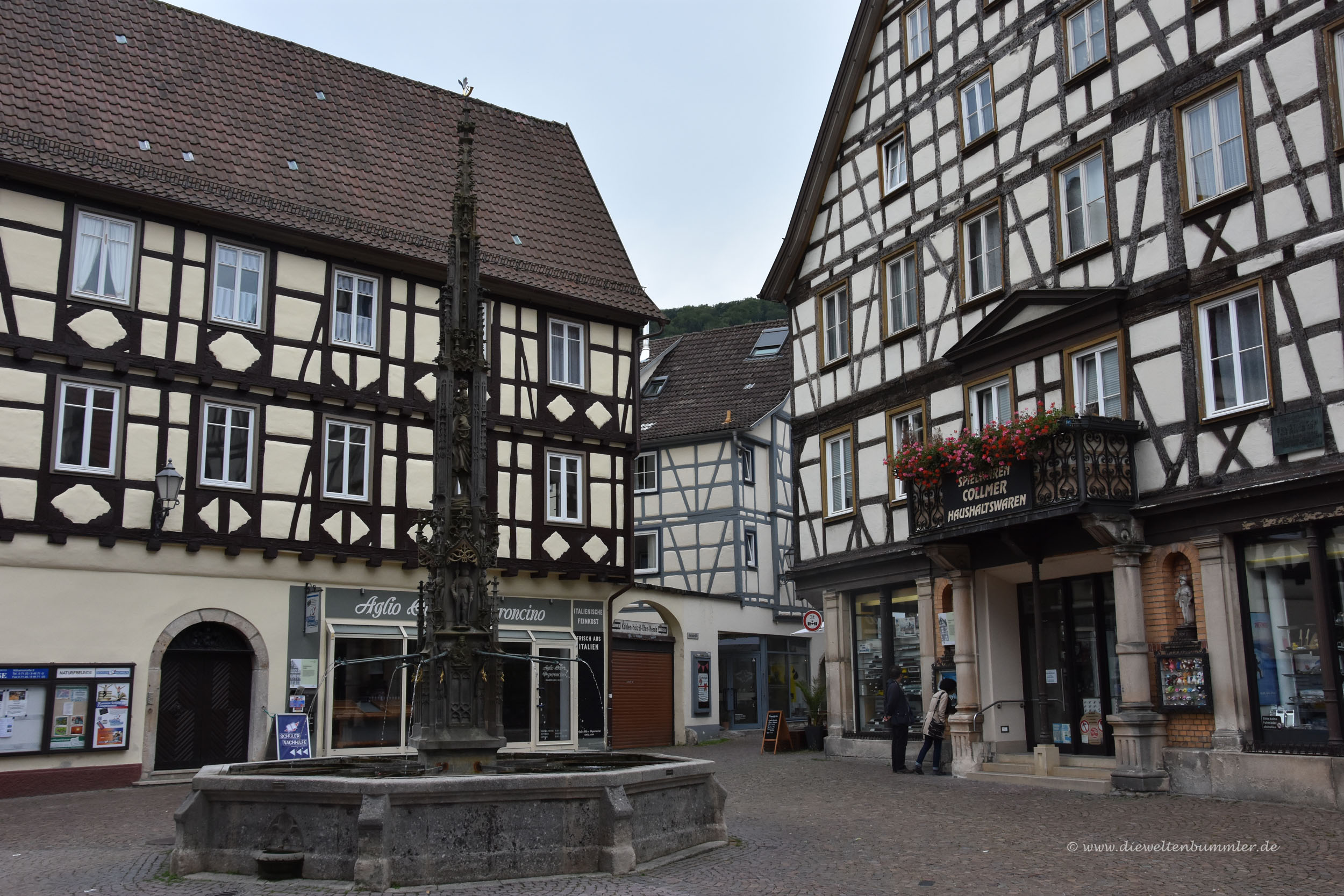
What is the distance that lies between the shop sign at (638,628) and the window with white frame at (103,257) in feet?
43.2

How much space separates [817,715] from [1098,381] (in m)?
11.8

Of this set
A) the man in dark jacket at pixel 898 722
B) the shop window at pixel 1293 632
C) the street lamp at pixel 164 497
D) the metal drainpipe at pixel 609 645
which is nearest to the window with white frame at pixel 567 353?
the metal drainpipe at pixel 609 645

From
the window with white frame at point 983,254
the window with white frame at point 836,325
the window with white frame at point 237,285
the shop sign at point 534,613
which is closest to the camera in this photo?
the window with white frame at point 983,254

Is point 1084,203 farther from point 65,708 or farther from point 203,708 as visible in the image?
point 65,708

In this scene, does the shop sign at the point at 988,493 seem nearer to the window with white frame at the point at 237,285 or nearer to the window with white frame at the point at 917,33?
the window with white frame at the point at 917,33

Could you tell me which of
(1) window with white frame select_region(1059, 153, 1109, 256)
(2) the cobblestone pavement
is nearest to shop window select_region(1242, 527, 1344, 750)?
(2) the cobblestone pavement

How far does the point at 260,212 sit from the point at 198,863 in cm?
1466

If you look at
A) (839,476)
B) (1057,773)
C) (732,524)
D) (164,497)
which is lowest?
(1057,773)

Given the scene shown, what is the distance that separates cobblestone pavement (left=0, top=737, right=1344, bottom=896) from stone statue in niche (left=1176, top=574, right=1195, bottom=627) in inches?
86.5

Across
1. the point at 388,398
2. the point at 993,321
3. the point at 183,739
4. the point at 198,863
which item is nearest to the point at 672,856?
the point at 198,863

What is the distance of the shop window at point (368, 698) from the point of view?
22.9m

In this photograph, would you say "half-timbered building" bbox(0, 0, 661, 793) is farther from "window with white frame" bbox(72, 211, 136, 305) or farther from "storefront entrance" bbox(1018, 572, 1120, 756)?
"storefront entrance" bbox(1018, 572, 1120, 756)

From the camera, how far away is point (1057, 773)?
57.8ft

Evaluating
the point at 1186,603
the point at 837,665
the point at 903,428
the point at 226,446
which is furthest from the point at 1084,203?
the point at 226,446
